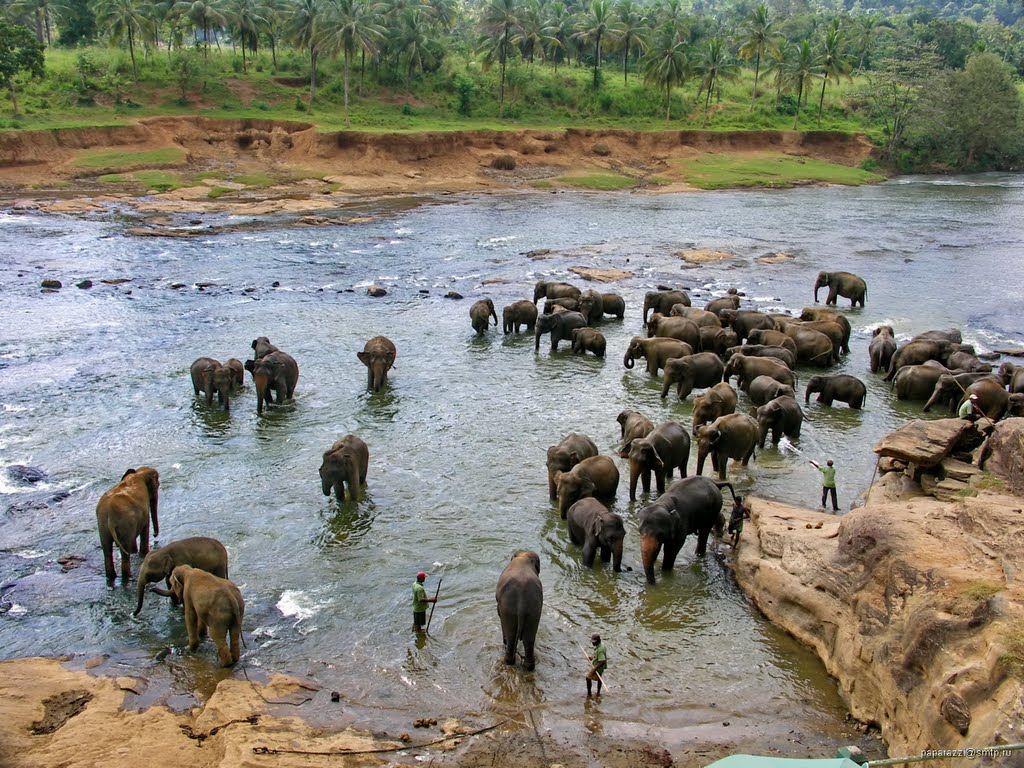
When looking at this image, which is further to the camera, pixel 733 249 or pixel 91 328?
pixel 733 249

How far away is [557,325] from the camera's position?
2505 cm

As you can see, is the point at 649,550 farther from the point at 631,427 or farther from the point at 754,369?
the point at 754,369

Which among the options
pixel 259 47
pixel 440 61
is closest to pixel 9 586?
pixel 440 61

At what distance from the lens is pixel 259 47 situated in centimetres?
7925

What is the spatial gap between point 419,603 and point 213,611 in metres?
2.44

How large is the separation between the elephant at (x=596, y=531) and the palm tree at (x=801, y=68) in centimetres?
6840

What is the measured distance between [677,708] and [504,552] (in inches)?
168

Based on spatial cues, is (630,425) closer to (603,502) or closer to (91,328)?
(603,502)

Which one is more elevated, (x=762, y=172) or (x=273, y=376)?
(x=762, y=172)

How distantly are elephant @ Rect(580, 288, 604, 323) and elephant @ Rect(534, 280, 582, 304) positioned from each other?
105cm

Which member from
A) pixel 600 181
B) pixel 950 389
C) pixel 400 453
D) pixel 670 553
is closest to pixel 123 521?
pixel 400 453

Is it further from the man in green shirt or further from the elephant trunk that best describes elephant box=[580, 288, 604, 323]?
the man in green shirt

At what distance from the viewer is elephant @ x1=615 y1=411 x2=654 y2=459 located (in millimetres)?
16375

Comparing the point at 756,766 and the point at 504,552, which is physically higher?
the point at 756,766
